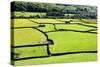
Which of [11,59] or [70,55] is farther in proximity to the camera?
[70,55]

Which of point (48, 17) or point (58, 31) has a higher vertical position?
point (48, 17)

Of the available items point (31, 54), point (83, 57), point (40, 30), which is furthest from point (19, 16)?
point (83, 57)

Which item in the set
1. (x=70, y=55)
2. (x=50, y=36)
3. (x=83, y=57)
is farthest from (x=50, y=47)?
(x=83, y=57)

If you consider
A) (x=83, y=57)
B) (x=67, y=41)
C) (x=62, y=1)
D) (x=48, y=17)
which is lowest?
(x=83, y=57)

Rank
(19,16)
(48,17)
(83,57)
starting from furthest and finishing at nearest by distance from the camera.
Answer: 1. (83,57)
2. (48,17)
3. (19,16)

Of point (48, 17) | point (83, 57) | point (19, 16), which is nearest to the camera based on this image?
point (19, 16)
